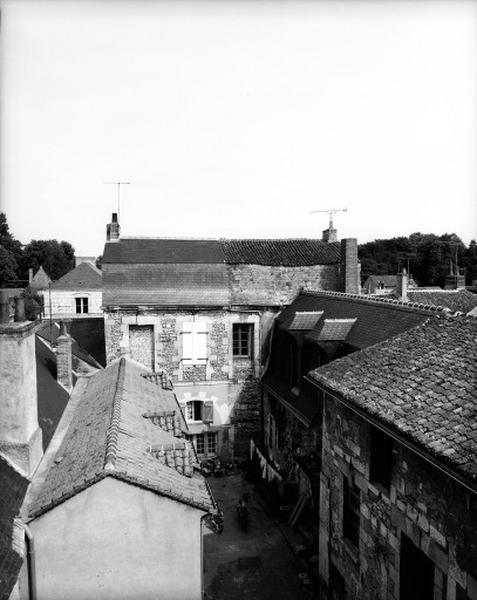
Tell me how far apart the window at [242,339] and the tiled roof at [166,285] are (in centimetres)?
141

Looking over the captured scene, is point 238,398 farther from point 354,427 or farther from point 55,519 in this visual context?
point 55,519

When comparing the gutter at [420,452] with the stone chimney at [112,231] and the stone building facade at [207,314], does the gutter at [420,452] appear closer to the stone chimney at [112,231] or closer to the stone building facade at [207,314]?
the stone building facade at [207,314]

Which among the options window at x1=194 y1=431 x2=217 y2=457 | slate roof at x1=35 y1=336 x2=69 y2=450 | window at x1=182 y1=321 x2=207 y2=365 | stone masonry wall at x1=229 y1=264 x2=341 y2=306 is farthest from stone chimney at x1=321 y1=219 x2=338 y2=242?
slate roof at x1=35 y1=336 x2=69 y2=450

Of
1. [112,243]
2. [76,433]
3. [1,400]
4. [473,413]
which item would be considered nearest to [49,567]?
[1,400]

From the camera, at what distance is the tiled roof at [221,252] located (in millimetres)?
22297

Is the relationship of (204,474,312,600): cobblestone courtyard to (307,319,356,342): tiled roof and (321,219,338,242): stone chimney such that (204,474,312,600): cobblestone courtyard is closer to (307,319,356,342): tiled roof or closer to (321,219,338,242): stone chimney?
(307,319,356,342): tiled roof

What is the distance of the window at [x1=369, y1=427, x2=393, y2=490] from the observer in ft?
30.8

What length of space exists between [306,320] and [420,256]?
82.1 metres

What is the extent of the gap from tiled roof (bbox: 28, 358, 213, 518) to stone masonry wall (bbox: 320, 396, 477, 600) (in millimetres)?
3115

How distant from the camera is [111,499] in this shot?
27.8 ft

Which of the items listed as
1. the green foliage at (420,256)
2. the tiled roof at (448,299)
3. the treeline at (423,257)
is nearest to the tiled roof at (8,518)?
the tiled roof at (448,299)

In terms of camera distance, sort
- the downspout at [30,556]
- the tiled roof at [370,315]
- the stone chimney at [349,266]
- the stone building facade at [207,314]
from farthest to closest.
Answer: the stone chimney at [349,266] < the stone building facade at [207,314] < the tiled roof at [370,315] < the downspout at [30,556]

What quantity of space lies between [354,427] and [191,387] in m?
11.8

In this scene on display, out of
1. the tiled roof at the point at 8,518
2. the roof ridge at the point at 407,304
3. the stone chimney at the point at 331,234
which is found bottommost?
the tiled roof at the point at 8,518
